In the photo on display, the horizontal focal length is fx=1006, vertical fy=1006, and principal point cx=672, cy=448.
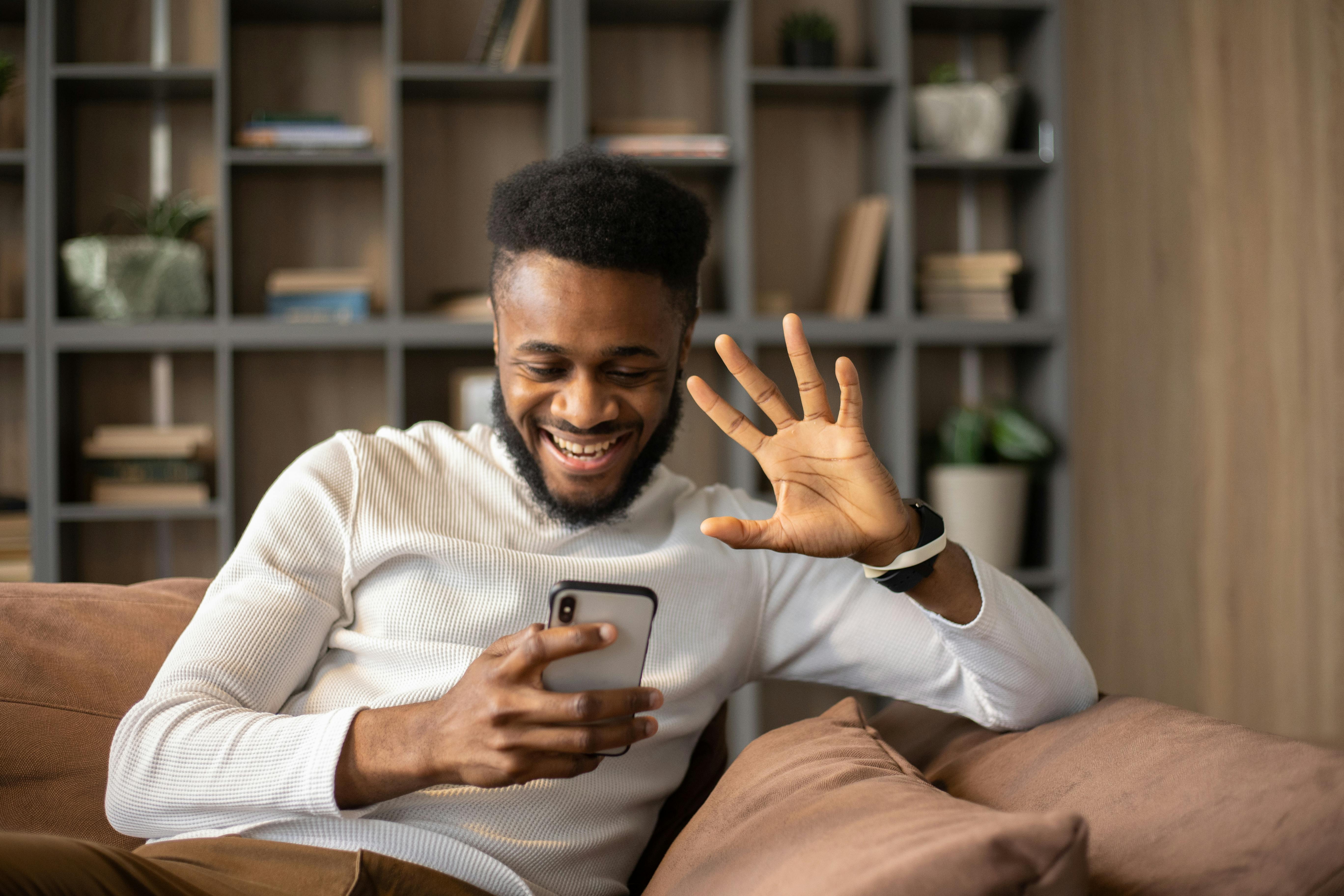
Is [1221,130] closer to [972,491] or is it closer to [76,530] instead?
[972,491]

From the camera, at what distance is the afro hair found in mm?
1160

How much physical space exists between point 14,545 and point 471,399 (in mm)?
1223

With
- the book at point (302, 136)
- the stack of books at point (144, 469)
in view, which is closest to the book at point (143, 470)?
the stack of books at point (144, 469)

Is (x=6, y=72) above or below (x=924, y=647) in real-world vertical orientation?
above

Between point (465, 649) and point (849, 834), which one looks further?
point (465, 649)

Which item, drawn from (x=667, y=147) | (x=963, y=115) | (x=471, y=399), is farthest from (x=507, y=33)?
(x=963, y=115)

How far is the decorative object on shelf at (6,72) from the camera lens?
2545 mm

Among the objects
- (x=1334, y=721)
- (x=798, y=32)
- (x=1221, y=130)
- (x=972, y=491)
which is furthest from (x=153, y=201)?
(x=1334, y=721)

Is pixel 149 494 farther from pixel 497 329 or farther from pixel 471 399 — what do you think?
pixel 497 329

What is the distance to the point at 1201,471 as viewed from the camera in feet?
6.82

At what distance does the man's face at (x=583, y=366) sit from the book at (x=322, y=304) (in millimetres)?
1547

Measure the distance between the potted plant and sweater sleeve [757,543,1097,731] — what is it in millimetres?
1515

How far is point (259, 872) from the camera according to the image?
94cm

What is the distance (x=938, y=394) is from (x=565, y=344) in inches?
84.0
